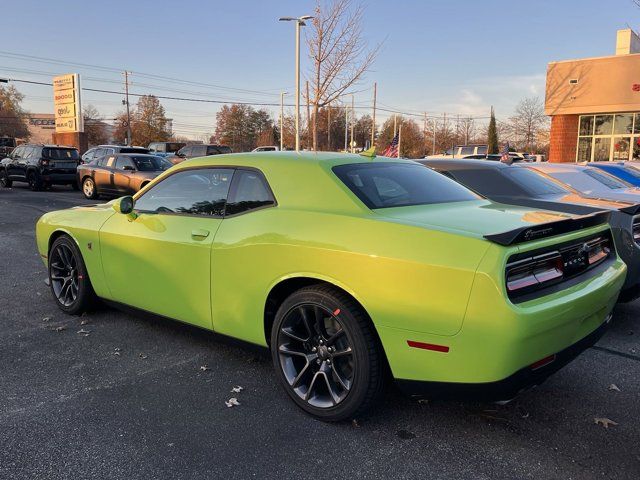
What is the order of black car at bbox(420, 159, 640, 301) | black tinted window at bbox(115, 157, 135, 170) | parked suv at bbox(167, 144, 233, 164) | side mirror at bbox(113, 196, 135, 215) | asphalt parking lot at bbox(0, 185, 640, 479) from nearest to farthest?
asphalt parking lot at bbox(0, 185, 640, 479) → side mirror at bbox(113, 196, 135, 215) → black car at bbox(420, 159, 640, 301) → black tinted window at bbox(115, 157, 135, 170) → parked suv at bbox(167, 144, 233, 164)

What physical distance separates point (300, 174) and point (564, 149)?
92.0 ft

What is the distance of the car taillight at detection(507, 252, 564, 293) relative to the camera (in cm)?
245

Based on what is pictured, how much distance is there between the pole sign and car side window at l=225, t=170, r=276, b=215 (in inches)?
1409

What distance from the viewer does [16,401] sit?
3.18 meters

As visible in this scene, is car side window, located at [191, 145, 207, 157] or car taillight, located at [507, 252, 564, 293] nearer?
car taillight, located at [507, 252, 564, 293]

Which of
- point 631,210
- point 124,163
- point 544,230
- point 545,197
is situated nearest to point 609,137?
point 124,163

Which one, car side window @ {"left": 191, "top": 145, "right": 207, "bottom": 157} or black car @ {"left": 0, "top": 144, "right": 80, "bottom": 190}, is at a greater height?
car side window @ {"left": 191, "top": 145, "right": 207, "bottom": 157}

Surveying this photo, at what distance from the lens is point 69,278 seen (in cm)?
479

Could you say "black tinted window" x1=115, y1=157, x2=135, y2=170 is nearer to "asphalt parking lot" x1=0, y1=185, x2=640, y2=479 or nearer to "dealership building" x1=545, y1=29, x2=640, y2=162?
"asphalt parking lot" x1=0, y1=185, x2=640, y2=479

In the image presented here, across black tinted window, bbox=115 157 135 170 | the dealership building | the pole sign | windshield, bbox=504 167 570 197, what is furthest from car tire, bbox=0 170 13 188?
the dealership building

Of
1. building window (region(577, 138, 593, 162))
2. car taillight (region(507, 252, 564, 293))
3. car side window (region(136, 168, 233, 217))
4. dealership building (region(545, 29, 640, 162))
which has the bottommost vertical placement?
car taillight (region(507, 252, 564, 293))

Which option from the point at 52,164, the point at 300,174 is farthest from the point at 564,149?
the point at 300,174

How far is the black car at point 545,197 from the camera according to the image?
A: 4.50 meters

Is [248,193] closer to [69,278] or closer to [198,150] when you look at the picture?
[69,278]
